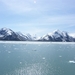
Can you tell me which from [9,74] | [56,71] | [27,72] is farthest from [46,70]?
[9,74]

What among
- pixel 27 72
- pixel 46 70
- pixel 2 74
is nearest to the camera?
pixel 2 74

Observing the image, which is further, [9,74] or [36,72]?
[36,72]

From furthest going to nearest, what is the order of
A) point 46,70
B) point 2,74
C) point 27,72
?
point 46,70 < point 27,72 < point 2,74

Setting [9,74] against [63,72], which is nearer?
[9,74]

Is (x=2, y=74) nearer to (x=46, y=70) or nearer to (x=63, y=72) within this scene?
(x=46, y=70)

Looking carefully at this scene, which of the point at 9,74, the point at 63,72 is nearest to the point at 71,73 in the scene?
the point at 63,72

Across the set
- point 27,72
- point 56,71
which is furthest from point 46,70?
point 27,72

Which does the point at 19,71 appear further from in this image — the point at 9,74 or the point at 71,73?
the point at 71,73
